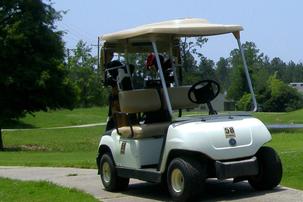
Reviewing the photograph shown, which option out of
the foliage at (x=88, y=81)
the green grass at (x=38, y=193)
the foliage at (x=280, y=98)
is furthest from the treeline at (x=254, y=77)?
the foliage at (x=88, y=81)

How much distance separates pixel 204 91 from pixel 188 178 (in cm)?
148

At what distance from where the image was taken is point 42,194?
939 cm

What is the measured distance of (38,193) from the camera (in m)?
9.49

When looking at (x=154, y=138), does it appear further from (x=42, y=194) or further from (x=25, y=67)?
(x=25, y=67)

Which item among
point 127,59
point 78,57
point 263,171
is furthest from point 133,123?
point 78,57

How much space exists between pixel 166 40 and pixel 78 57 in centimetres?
8151

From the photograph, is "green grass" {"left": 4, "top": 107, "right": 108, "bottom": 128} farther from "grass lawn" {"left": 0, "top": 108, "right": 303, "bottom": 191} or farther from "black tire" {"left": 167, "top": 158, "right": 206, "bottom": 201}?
"black tire" {"left": 167, "top": 158, "right": 206, "bottom": 201}

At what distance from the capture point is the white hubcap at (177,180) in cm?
824

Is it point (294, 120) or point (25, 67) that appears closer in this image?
point (25, 67)

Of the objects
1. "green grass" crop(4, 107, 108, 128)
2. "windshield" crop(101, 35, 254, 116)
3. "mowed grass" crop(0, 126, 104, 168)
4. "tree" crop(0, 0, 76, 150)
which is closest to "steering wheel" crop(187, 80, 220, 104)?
"windshield" crop(101, 35, 254, 116)

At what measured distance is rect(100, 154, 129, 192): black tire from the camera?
975 cm

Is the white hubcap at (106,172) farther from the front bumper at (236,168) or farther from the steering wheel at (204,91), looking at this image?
the front bumper at (236,168)

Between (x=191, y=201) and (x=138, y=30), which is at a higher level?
(x=138, y=30)

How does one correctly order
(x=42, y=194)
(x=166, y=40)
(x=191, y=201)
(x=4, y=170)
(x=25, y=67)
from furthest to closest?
(x=25, y=67) < (x=4, y=170) < (x=166, y=40) < (x=42, y=194) < (x=191, y=201)
